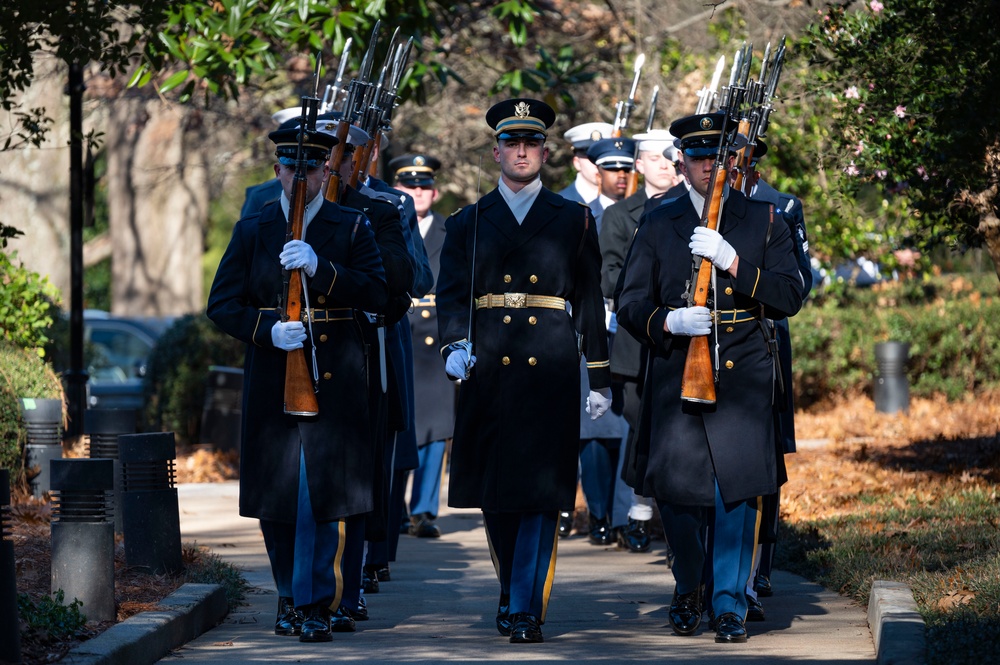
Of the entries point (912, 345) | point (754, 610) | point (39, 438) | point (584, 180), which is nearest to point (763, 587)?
point (754, 610)

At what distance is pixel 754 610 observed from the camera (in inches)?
302

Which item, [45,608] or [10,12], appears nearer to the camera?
[45,608]

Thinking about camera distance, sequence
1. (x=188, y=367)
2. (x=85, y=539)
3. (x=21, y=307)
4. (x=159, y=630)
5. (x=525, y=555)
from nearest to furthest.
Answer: (x=159, y=630) < (x=85, y=539) < (x=525, y=555) < (x=21, y=307) < (x=188, y=367)

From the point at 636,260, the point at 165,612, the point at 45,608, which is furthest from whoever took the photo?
the point at 636,260

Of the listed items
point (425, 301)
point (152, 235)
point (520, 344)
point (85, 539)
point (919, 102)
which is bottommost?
point (85, 539)

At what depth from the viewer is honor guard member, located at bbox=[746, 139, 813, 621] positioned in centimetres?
756

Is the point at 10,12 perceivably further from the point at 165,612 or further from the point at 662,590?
the point at 662,590

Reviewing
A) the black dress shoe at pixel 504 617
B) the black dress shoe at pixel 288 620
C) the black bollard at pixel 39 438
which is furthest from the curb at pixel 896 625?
the black bollard at pixel 39 438

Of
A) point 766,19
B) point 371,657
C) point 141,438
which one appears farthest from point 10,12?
point 766,19

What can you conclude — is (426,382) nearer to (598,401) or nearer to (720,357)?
(598,401)

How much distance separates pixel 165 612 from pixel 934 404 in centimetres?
1212

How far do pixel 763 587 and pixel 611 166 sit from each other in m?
3.48

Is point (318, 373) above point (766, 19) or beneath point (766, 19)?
beneath

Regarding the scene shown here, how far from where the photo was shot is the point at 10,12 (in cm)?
856
